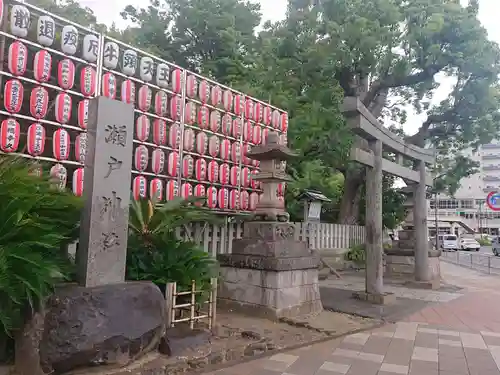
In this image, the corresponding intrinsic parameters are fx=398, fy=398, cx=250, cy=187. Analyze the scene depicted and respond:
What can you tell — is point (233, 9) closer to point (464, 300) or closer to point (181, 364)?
point (464, 300)

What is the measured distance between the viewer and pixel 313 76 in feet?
44.4

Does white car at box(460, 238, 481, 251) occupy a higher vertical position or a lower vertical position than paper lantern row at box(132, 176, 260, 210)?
lower

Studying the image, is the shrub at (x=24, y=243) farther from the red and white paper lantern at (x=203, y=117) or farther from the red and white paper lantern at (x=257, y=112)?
the red and white paper lantern at (x=257, y=112)

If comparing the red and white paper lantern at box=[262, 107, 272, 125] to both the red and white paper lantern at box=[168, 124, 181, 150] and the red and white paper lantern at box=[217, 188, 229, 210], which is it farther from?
the red and white paper lantern at box=[168, 124, 181, 150]

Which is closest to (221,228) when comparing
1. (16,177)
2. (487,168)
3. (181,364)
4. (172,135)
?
(172,135)

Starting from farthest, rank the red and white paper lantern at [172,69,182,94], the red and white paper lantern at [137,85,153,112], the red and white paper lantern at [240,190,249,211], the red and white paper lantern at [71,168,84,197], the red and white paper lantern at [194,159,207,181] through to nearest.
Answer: the red and white paper lantern at [240,190,249,211]
the red and white paper lantern at [194,159,207,181]
the red and white paper lantern at [172,69,182,94]
the red and white paper lantern at [137,85,153,112]
the red and white paper lantern at [71,168,84,197]

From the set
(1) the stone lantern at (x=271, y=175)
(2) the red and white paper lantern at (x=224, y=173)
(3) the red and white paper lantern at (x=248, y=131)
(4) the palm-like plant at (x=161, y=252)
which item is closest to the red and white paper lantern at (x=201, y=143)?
(2) the red and white paper lantern at (x=224, y=173)

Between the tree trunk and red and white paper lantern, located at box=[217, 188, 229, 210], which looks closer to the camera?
red and white paper lantern, located at box=[217, 188, 229, 210]

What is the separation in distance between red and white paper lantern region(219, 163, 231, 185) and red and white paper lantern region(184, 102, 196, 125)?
4.61 ft

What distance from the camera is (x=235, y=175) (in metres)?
10.2

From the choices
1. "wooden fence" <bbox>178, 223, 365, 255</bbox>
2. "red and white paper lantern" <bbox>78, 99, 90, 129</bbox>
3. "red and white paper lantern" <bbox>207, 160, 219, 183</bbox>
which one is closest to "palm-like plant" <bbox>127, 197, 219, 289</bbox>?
"red and white paper lantern" <bbox>78, 99, 90, 129</bbox>

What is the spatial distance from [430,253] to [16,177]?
1245 cm

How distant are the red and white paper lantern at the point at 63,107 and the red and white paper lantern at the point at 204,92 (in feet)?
10.7

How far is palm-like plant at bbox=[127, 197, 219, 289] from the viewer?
A: 5.79 meters
